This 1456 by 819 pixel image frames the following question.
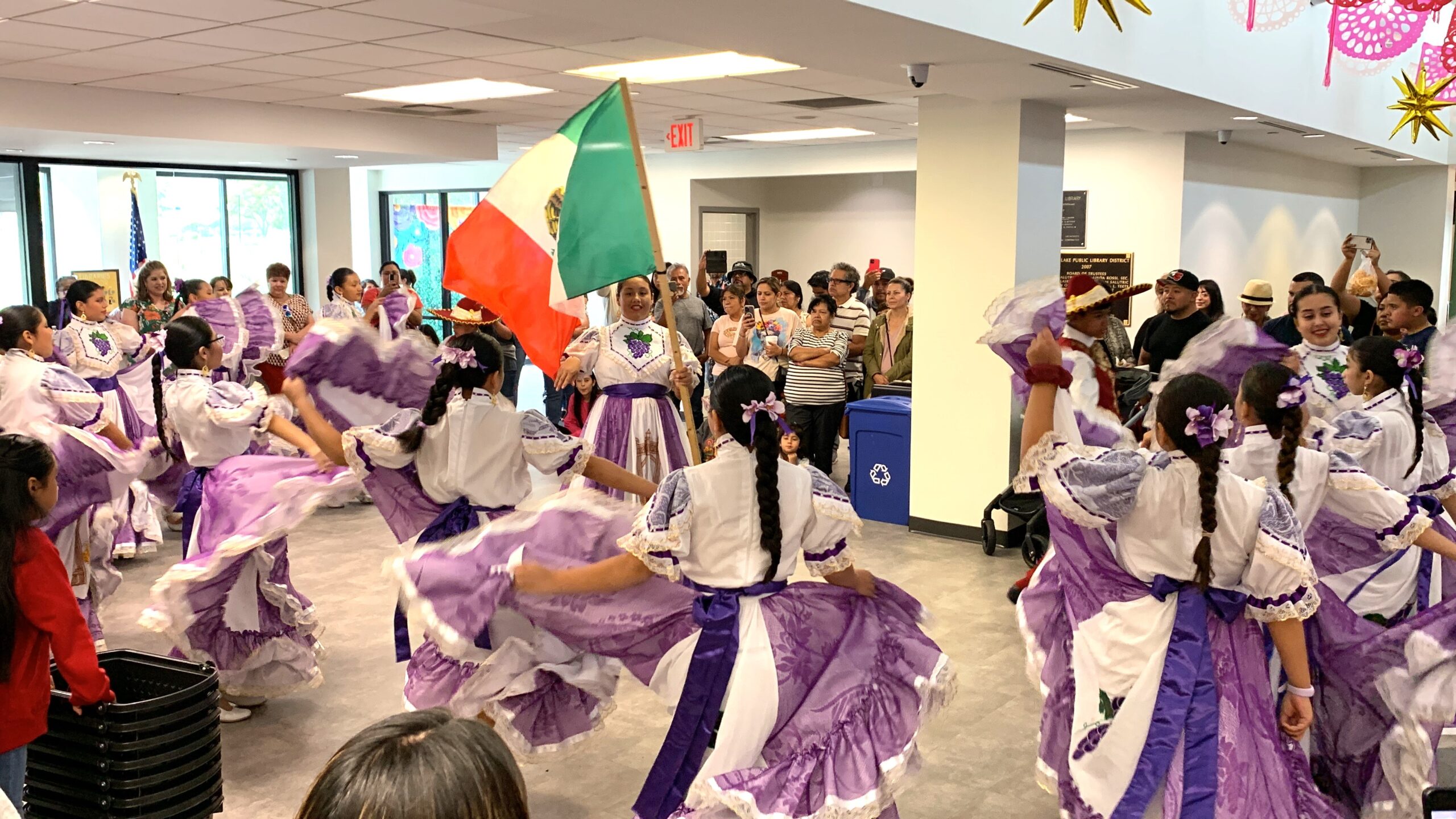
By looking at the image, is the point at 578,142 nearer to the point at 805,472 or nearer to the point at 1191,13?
the point at 805,472

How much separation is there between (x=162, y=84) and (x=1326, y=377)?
825cm

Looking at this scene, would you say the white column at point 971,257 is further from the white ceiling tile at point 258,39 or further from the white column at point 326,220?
the white column at point 326,220

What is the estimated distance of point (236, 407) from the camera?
178 inches

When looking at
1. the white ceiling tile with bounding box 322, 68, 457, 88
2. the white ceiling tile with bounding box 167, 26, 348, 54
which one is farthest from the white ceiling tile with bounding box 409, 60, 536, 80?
the white ceiling tile with bounding box 167, 26, 348, 54

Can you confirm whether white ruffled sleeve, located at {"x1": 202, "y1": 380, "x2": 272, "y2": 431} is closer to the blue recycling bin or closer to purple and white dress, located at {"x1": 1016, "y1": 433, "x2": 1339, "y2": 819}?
purple and white dress, located at {"x1": 1016, "y1": 433, "x2": 1339, "y2": 819}

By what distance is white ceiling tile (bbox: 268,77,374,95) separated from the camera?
29.1ft

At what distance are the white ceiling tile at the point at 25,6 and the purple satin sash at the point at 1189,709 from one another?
581 cm

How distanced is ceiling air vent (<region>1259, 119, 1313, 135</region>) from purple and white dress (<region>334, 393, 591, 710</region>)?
7.00 metres

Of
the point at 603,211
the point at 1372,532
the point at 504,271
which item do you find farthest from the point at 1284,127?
the point at 504,271

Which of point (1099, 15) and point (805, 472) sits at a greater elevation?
point (1099, 15)

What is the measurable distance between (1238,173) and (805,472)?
10265 mm

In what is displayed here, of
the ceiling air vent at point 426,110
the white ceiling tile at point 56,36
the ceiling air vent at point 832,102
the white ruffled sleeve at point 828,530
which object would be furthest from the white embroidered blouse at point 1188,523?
the ceiling air vent at point 426,110

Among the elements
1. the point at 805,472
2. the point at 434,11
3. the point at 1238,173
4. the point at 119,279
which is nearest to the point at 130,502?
the point at 434,11

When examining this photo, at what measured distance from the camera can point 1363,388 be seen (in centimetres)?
421
